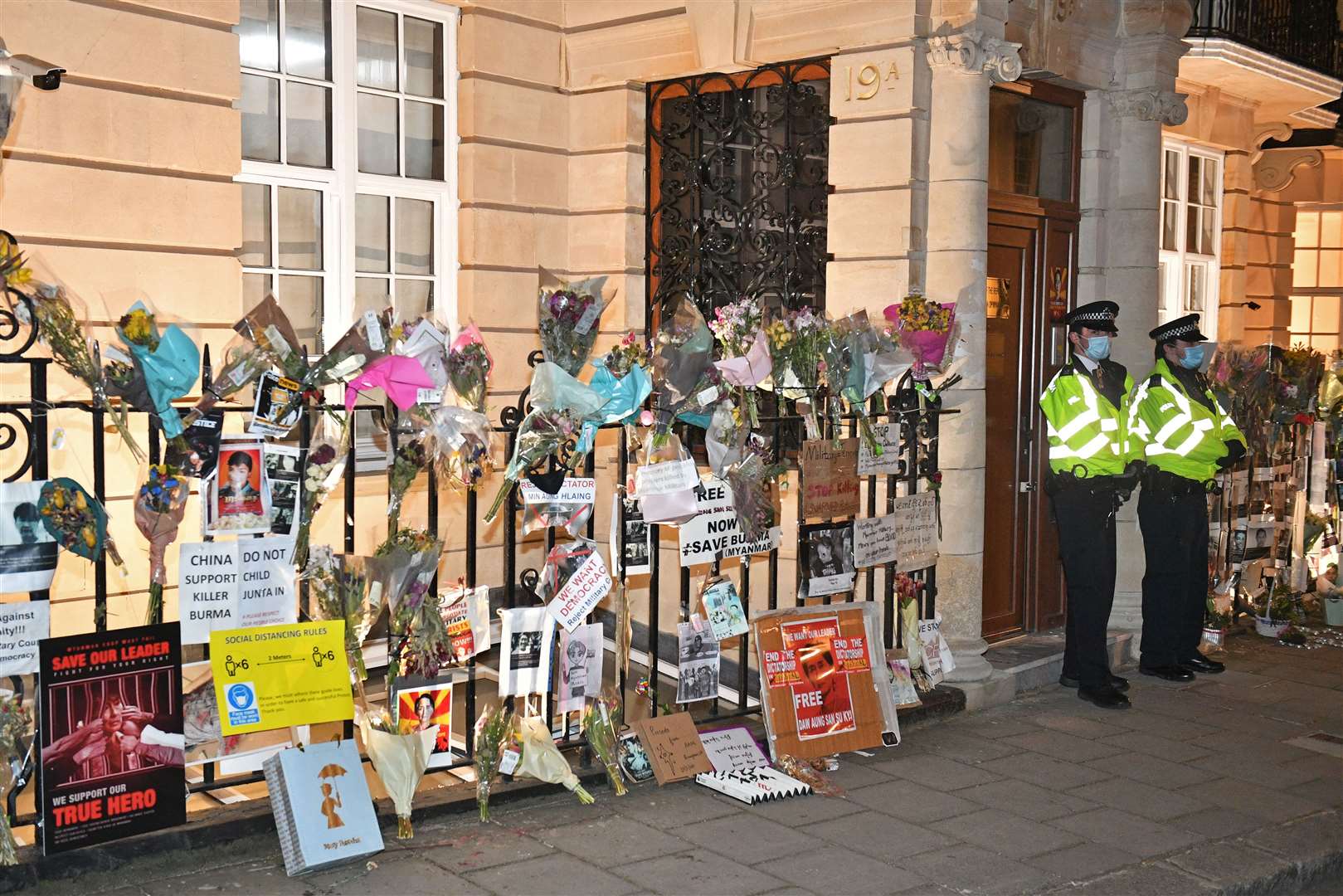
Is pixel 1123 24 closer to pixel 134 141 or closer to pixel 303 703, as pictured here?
pixel 134 141

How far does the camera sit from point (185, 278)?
24.4 feet

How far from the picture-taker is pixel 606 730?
5.76 metres

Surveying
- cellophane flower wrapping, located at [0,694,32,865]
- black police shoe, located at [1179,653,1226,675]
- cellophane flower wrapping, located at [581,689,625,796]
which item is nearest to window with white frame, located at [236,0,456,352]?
cellophane flower wrapping, located at [581,689,625,796]

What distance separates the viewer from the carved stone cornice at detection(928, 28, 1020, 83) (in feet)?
24.4

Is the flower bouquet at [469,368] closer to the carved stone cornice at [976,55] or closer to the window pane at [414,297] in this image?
the carved stone cornice at [976,55]

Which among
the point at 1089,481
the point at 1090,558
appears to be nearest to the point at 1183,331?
the point at 1089,481

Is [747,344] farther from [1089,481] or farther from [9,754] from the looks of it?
[9,754]

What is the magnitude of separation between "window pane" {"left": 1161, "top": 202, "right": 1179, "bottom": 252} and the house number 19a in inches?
205

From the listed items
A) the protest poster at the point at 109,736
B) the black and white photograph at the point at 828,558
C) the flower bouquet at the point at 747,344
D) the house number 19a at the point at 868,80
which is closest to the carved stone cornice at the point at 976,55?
the house number 19a at the point at 868,80

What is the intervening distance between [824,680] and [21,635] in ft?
11.4

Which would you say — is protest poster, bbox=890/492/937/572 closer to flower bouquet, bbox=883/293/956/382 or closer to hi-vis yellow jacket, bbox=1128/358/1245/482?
flower bouquet, bbox=883/293/956/382

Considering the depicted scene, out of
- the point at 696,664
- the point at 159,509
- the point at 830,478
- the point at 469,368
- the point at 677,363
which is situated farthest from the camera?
the point at 830,478

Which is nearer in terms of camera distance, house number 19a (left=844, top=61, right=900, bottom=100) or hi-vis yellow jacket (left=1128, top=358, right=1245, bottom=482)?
house number 19a (left=844, top=61, right=900, bottom=100)

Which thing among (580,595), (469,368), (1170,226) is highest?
(1170,226)
